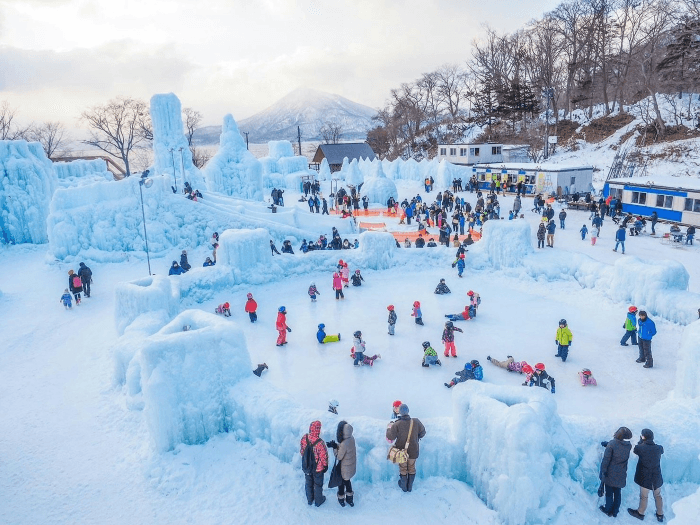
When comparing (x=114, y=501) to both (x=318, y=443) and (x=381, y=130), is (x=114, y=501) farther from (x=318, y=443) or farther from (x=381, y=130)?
(x=381, y=130)

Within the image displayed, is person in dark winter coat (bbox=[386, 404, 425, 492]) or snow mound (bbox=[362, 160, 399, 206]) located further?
snow mound (bbox=[362, 160, 399, 206])

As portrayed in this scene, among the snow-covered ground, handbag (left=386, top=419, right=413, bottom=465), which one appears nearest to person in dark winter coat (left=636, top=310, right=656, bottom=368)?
the snow-covered ground

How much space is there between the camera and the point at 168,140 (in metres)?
27.1

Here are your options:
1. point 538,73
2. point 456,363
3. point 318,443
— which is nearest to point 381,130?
point 538,73

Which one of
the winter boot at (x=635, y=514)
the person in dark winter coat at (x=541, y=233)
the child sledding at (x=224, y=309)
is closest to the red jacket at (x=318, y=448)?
the winter boot at (x=635, y=514)

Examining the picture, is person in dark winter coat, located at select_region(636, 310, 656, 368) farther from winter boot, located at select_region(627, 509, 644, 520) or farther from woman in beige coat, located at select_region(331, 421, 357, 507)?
woman in beige coat, located at select_region(331, 421, 357, 507)

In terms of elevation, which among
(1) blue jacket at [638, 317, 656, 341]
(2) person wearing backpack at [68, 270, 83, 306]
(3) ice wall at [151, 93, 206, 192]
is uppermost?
(3) ice wall at [151, 93, 206, 192]

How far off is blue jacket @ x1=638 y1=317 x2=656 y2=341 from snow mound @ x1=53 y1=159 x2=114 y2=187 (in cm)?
3219

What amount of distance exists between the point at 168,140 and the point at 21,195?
7.98 metres

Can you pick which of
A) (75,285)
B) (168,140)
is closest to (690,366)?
(75,285)

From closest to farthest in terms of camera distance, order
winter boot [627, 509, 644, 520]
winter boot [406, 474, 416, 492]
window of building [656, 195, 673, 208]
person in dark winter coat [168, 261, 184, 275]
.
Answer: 1. winter boot [627, 509, 644, 520]
2. winter boot [406, 474, 416, 492]
3. person in dark winter coat [168, 261, 184, 275]
4. window of building [656, 195, 673, 208]

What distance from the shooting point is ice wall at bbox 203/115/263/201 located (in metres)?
29.1

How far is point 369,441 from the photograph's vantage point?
657 cm

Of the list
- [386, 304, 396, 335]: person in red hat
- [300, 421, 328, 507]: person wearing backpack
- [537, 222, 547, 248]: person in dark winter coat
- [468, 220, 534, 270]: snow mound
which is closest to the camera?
[300, 421, 328, 507]: person wearing backpack
